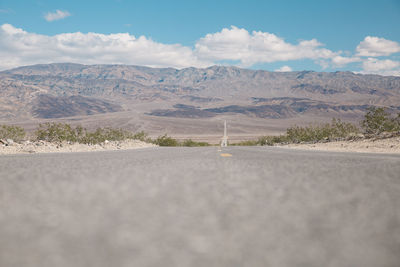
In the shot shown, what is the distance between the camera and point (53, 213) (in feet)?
8.72

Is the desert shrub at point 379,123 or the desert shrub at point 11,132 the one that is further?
the desert shrub at point 379,123

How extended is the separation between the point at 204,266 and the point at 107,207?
1.40 meters

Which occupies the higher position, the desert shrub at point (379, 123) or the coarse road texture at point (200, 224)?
the coarse road texture at point (200, 224)

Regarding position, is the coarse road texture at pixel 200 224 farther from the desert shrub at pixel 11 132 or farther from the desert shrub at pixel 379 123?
the desert shrub at pixel 379 123

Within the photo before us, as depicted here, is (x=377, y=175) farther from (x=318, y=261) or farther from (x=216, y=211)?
(x=318, y=261)

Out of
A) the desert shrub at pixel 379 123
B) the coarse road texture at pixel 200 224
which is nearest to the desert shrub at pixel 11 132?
the coarse road texture at pixel 200 224

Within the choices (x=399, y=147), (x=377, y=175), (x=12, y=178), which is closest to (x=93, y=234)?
(x=12, y=178)

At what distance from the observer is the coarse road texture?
1.82 meters

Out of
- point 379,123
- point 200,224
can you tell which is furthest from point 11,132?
point 379,123

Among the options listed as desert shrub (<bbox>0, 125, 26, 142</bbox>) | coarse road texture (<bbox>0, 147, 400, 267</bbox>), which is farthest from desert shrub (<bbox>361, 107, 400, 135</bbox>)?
coarse road texture (<bbox>0, 147, 400, 267</bbox>)

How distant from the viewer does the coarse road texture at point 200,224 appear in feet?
5.96

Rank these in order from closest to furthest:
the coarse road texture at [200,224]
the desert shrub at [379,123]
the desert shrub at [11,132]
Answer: the coarse road texture at [200,224]
the desert shrub at [11,132]
the desert shrub at [379,123]

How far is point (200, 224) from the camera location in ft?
7.75

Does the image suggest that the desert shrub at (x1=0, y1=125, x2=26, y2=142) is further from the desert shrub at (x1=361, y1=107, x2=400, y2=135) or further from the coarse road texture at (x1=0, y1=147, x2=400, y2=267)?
the desert shrub at (x1=361, y1=107, x2=400, y2=135)
